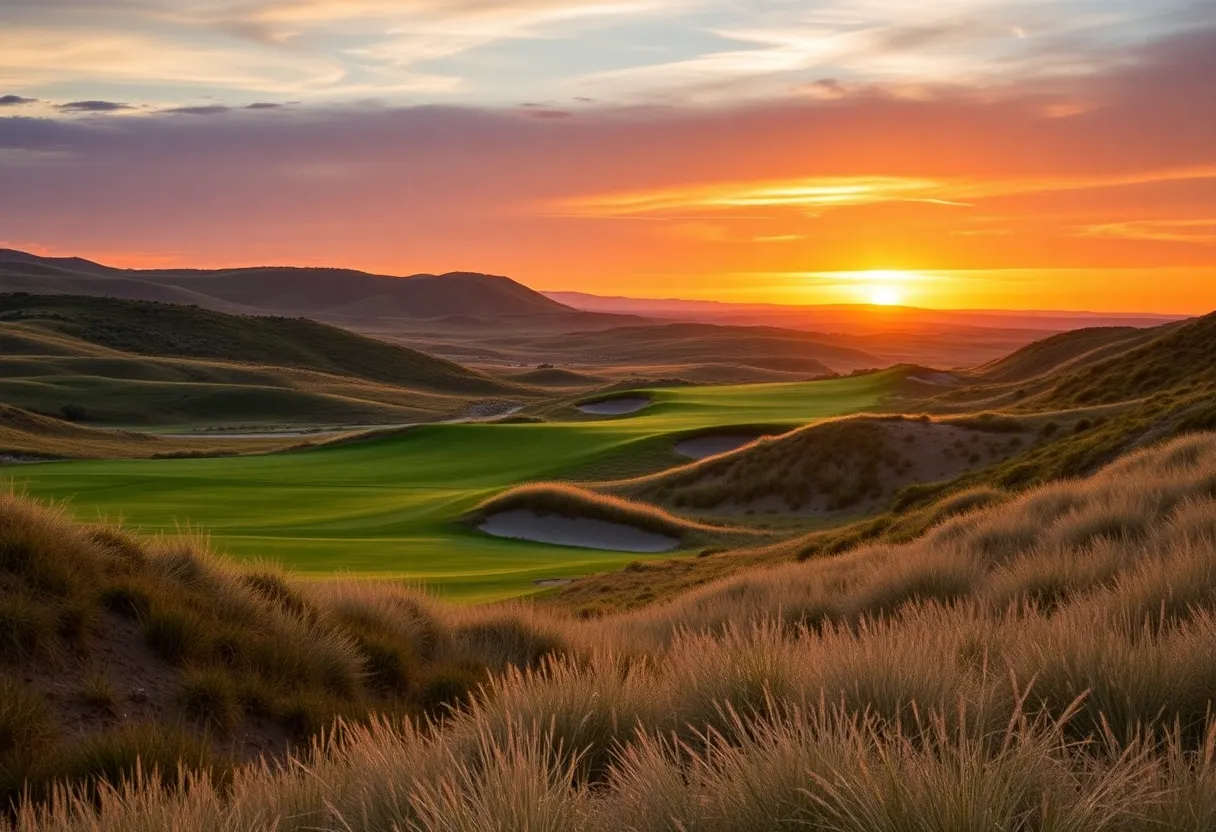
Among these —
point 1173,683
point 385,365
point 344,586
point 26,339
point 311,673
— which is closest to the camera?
point 1173,683

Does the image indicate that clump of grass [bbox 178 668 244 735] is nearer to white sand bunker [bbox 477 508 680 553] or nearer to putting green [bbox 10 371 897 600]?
putting green [bbox 10 371 897 600]

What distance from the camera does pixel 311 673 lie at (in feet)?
26.9

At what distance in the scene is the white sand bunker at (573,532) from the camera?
30250 mm

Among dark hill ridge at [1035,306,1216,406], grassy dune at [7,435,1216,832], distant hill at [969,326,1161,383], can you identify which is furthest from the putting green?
distant hill at [969,326,1161,383]

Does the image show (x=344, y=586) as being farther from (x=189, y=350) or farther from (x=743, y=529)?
(x=189, y=350)

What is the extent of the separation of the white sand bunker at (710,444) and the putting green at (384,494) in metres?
1.97

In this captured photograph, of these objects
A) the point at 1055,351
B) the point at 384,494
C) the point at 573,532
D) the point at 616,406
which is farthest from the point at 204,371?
the point at 573,532

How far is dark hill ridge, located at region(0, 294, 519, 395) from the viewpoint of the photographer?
5148 inches

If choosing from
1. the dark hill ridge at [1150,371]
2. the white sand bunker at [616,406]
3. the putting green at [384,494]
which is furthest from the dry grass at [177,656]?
the white sand bunker at [616,406]

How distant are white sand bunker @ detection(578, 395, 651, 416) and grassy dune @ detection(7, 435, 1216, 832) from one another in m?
61.6

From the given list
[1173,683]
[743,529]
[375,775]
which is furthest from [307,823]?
[743,529]

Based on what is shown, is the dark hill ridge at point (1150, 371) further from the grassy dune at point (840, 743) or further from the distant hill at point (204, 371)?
the distant hill at point (204, 371)

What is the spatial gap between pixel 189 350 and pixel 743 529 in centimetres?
11225

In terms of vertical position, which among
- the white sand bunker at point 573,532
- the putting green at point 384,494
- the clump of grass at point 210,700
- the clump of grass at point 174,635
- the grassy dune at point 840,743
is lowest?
the white sand bunker at point 573,532
